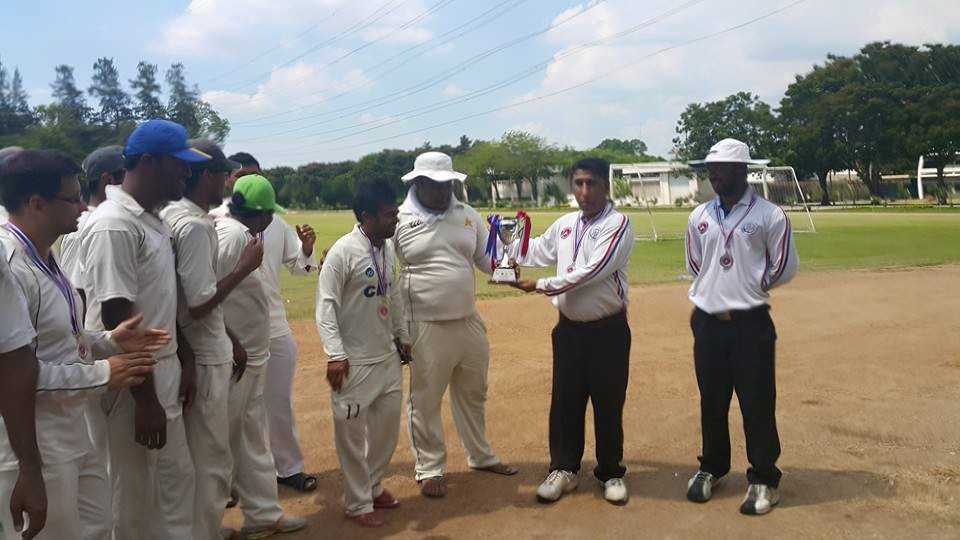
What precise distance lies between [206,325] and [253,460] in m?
1.10

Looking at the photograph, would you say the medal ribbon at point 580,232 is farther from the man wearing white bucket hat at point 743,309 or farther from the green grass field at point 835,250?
the green grass field at point 835,250

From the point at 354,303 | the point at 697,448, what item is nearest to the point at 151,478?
the point at 354,303

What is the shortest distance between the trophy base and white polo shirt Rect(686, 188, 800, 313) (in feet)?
4.00

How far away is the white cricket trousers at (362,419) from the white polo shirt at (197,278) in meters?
0.92

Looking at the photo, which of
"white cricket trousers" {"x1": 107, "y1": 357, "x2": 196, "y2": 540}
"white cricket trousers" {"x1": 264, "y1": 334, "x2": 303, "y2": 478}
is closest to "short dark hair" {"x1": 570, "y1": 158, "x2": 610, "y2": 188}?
"white cricket trousers" {"x1": 264, "y1": 334, "x2": 303, "y2": 478}

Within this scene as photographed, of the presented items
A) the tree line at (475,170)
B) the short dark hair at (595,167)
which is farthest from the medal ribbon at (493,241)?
the tree line at (475,170)

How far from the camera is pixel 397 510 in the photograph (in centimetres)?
525

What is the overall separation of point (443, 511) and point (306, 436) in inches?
77.8

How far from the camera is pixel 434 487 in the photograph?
215 inches

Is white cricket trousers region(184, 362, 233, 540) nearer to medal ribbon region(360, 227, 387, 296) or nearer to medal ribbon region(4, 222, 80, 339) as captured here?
medal ribbon region(4, 222, 80, 339)

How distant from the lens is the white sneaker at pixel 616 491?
5.21m

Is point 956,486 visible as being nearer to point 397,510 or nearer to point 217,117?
point 397,510

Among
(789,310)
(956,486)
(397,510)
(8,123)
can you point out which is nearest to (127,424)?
(397,510)

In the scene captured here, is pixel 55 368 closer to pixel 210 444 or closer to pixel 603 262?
pixel 210 444
